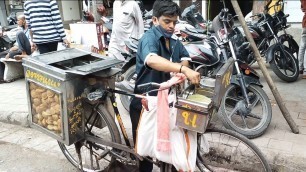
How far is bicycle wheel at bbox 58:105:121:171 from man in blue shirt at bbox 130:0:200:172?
297mm

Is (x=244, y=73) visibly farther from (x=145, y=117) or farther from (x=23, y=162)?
(x=23, y=162)

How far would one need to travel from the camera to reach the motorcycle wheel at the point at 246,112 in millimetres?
3283

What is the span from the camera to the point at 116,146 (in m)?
2.70

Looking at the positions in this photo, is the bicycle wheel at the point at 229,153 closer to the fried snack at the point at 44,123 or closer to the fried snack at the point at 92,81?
the fried snack at the point at 92,81

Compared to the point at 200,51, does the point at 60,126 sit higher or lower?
lower

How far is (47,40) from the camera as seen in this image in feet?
14.8

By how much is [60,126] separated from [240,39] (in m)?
3.00

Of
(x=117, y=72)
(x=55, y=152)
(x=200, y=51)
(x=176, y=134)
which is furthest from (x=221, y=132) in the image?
(x=55, y=152)


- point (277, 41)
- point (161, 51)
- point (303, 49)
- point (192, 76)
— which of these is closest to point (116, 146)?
point (161, 51)

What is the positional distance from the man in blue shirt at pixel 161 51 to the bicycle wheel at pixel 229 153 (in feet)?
1.96

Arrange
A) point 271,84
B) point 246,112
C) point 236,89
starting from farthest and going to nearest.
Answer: point 236,89 < point 246,112 < point 271,84

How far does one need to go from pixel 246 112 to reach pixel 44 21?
10.1 feet

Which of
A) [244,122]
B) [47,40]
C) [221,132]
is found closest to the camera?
[221,132]

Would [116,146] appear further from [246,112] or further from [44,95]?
[246,112]
